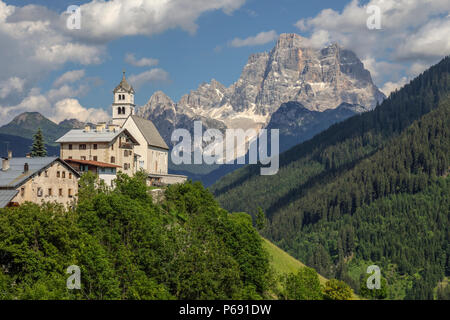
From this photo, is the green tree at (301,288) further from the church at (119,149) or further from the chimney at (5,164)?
the chimney at (5,164)

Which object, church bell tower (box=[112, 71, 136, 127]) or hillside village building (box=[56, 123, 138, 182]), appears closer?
hillside village building (box=[56, 123, 138, 182])

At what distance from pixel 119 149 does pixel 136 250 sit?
4794 cm

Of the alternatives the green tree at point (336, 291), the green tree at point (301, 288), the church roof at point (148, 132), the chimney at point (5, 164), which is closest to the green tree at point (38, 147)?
the church roof at point (148, 132)

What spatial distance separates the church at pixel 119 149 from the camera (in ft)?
403

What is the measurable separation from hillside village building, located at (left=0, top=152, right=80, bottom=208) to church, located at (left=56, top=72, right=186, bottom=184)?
9.34 metres

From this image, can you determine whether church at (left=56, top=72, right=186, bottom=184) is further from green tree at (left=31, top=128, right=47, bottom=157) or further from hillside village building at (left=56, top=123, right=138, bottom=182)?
green tree at (left=31, top=128, right=47, bottom=157)

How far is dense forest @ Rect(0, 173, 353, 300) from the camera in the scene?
2704 inches

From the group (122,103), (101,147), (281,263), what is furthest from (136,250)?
(122,103)

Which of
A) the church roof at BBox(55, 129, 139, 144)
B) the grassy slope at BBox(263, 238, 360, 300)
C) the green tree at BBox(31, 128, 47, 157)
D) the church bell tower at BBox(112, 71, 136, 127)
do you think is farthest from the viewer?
the church bell tower at BBox(112, 71, 136, 127)

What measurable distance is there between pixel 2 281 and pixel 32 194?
1153 inches

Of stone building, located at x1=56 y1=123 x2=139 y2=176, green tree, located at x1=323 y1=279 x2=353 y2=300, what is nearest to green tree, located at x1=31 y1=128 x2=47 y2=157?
stone building, located at x1=56 y1=123 x2=139 y2=176

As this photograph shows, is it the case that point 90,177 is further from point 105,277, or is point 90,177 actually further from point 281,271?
point 281,271

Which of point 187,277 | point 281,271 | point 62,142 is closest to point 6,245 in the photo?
point 187,277
